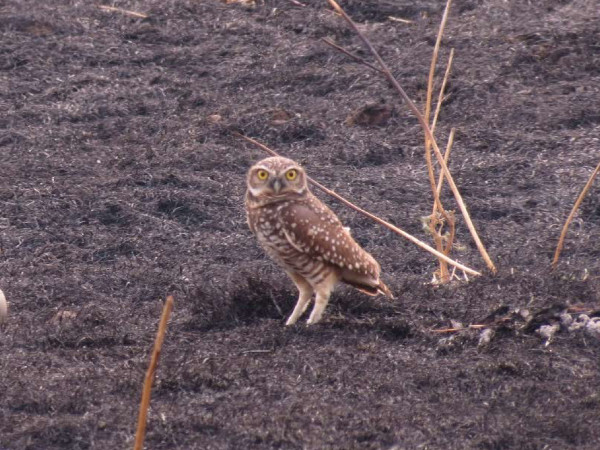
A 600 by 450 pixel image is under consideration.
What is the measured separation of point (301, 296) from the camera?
562cm

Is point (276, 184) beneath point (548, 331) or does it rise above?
above

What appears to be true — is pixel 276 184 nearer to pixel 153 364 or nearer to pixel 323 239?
pixel 323 239

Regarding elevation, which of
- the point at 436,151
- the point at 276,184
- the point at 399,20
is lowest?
the point at 276,184

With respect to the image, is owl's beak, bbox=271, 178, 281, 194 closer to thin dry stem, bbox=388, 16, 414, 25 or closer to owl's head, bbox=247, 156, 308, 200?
owl's head, bbox=247, 156, 308, 200

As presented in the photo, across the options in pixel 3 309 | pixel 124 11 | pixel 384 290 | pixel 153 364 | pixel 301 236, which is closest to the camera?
pixel 153 364

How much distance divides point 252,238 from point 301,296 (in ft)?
4.78

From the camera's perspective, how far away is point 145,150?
8.25 metres

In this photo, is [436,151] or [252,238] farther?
[252,238]

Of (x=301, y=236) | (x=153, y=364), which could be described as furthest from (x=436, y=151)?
(x=153, y=364)

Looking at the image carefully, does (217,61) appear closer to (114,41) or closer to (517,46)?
(114,41)

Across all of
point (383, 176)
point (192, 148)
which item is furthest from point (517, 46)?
point (192, 148)

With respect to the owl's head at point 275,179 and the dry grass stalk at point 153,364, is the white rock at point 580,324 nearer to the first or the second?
the owl's head at point 275,179

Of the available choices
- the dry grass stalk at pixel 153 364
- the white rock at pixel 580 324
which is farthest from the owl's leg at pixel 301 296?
the dry grass stalk at pixel 153 364

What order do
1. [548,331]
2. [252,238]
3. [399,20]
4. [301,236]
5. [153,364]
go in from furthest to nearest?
[399,20]
[252,238]
[301,236]
[548,331]
[153,364]
